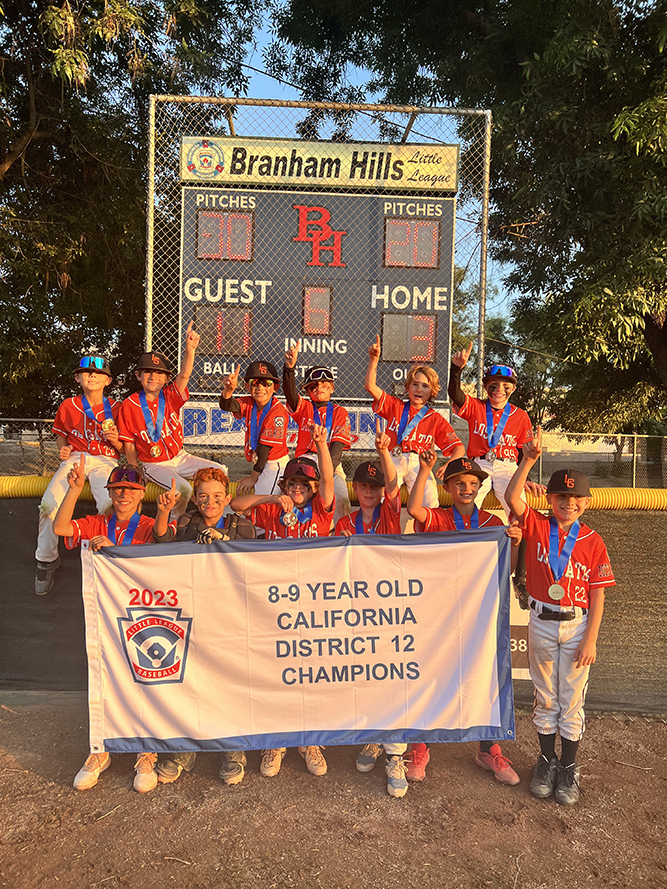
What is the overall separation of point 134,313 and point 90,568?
1165cm

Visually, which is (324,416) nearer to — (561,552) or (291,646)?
(291,646)

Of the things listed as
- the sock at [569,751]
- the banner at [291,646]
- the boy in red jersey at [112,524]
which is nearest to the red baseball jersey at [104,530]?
the boy in red jersey at [112,524]

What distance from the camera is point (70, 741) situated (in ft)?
14.7

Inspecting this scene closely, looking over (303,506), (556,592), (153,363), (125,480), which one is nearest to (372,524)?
(303,506)

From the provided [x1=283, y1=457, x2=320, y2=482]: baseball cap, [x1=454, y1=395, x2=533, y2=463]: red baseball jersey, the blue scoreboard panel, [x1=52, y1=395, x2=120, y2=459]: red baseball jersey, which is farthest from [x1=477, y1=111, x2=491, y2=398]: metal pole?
[x1=52, y1=395, x2=120, y2=459]: red baseball jersey

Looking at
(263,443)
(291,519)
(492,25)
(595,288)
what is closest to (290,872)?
(291,519)

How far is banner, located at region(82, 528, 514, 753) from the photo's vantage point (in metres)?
3.97

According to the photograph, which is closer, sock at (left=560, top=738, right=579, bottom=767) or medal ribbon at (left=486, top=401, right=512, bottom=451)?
sock at (left=560, top=738, right=579, bottom=767)

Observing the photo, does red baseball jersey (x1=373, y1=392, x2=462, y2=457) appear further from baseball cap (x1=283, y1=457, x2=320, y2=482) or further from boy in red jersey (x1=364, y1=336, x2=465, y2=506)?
baseball cap (x1=283, y1=457, x2=320, y2=482)

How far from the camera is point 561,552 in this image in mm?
3953

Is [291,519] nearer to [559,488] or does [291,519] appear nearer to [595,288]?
[559,488]

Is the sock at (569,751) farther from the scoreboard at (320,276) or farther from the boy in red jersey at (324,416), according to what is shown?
the scoreboard at (320,276)

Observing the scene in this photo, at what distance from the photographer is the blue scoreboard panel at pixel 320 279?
21.3ft

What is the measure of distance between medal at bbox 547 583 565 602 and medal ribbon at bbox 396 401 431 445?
188 cm
